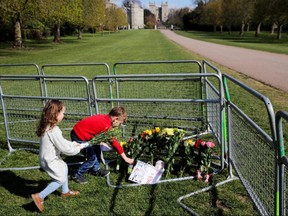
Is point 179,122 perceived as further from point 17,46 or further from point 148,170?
point 17,46

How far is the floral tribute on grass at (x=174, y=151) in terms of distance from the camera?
14.8ft

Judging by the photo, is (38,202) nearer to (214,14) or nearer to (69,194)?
(69,194)

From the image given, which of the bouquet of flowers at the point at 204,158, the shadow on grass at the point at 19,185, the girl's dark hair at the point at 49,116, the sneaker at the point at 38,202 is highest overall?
the girl's dark hair at the point at 49,116

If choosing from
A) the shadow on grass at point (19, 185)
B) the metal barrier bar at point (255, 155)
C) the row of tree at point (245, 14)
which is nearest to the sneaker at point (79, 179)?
the shadow on grass at point (19, 185)

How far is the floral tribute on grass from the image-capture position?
450 cm

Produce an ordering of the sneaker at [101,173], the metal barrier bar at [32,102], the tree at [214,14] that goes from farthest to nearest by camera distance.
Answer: the tree at [214,14] → the metal barrier bar at [32,102] → the sneaker at [101,173]

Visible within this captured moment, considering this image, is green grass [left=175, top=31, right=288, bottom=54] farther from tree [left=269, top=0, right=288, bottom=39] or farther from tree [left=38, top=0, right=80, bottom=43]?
tree [left=38, top=0, right=80, bottom=43]

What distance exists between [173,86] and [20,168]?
20.6 ft

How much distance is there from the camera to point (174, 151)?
4.61 metres

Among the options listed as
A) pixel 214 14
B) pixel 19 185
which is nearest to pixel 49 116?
pixel 19 185

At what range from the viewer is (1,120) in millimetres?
8195

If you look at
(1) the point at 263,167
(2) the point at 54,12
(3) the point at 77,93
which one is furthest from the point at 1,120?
(2) the point at 54,12

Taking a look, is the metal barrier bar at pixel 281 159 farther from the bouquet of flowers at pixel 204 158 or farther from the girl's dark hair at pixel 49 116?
the girl's dark hair at pixel 49 116

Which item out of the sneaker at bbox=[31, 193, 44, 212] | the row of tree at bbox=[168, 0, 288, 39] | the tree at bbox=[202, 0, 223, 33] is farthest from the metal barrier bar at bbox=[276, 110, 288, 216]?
the tree at bbox=[202, 0, 223, 33]
